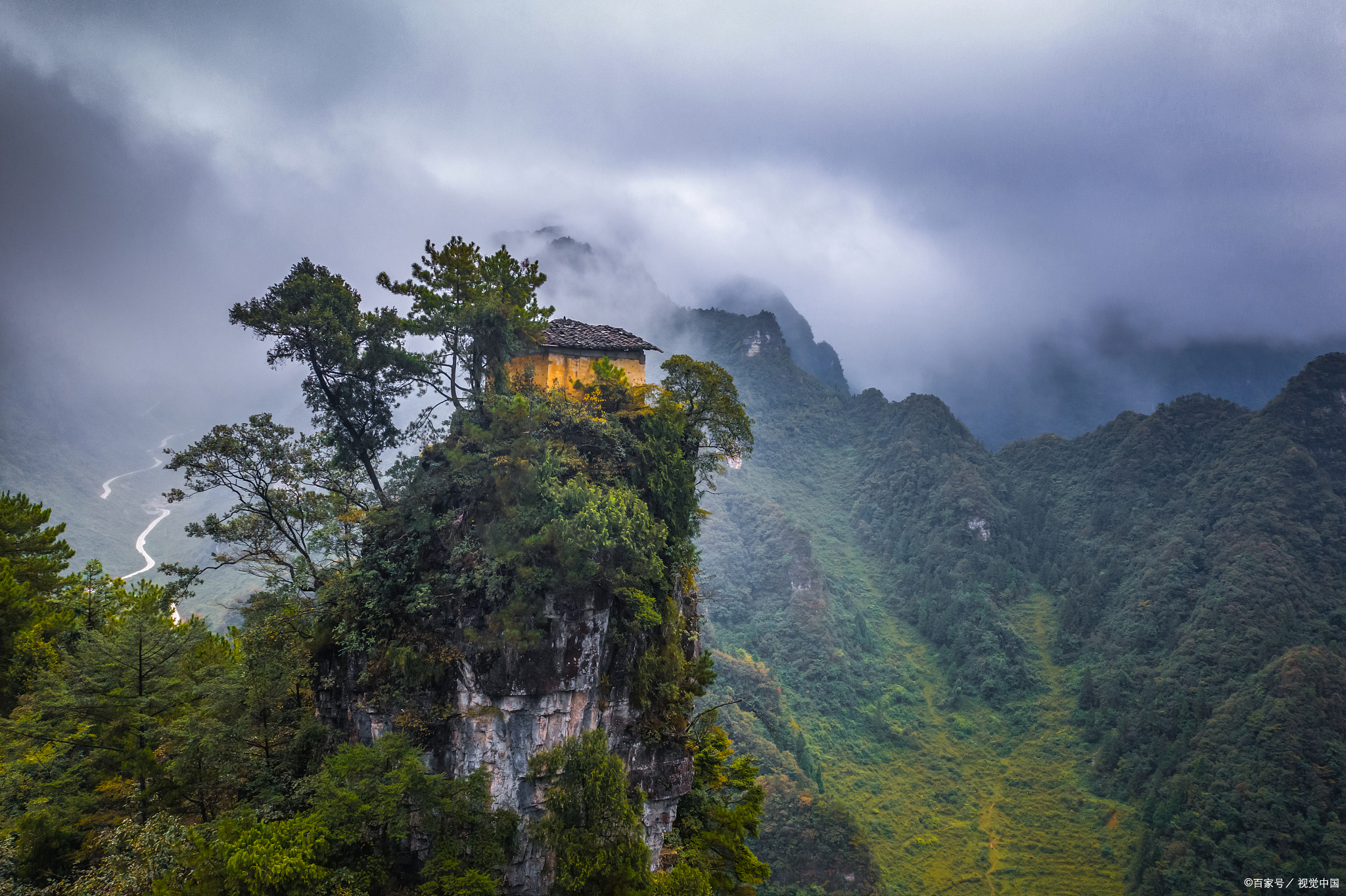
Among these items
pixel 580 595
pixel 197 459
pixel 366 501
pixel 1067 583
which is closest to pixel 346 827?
pixel 580 595

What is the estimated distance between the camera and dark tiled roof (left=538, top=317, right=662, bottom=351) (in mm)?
24344

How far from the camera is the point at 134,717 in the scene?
1862 centimetres

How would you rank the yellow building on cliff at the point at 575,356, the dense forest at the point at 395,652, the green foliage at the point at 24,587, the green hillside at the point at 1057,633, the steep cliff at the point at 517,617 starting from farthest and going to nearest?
1. the green hillside at the point at 1057,633
2. the yellow building on cliff at the point at 575,356
3. the green foliage at the point at 24,587
4. the steep cliff at the point at 517,617
5. the dense forest at the point at 395,652

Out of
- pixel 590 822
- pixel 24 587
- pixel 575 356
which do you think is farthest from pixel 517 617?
pixel 24 587

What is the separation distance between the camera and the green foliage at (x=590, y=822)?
1661cm

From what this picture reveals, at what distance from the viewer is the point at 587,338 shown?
25.8 meters

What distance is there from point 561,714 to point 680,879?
220 inches

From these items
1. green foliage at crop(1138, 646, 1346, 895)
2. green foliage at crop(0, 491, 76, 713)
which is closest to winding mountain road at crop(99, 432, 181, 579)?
green foliage at crop(0, 491, 76, 713)

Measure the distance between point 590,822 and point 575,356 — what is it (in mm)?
15835

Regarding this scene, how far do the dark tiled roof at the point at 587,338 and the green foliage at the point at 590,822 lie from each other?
13776 mm

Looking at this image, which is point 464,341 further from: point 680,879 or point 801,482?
point 801,482

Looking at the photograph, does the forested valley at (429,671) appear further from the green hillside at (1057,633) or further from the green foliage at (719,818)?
the green hillside at (1057,633)

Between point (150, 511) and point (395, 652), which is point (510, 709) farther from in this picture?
point (150, 511)

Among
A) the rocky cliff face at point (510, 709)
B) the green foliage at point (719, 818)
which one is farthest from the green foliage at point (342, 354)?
the green foliage at point (719, 818)
